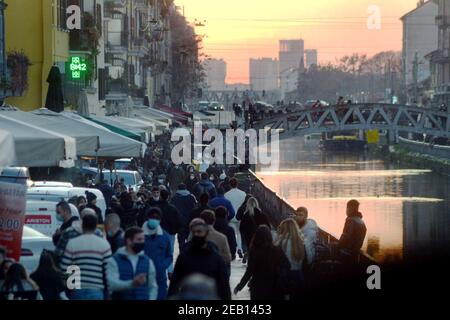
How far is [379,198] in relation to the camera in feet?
274

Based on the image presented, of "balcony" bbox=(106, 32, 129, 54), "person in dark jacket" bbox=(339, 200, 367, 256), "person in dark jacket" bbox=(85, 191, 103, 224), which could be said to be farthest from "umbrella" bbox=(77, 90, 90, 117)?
"balcony" bbox=(106, 32, 129, 54)

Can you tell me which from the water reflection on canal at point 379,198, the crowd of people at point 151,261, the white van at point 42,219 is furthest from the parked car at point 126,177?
the crowd of people at point 151,261

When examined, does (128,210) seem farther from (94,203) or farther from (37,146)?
(37,146)

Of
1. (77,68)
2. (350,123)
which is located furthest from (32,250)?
(350,123)

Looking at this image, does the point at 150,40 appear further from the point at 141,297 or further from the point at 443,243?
the point at 141,297

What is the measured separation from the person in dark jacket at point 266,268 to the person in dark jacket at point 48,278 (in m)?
2.38

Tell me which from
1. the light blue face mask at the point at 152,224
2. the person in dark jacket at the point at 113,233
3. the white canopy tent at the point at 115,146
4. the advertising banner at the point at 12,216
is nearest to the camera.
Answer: the advertising banner at the point at 12,216

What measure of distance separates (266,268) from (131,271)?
2.65 metres

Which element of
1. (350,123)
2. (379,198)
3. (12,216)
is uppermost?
(12,216)

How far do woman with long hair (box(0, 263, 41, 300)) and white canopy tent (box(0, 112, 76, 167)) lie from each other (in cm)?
783

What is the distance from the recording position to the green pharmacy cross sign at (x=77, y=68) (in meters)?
51.5

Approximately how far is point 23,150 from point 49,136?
2.20 feet

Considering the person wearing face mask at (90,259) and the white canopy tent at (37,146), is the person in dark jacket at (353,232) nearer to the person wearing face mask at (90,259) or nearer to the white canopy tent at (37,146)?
the white canopy tent at (37,146)

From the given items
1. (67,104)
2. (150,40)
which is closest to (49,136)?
(67,104)
